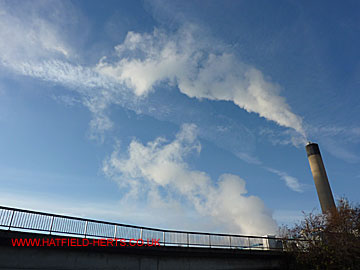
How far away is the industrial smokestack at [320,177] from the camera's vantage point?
53106 mm

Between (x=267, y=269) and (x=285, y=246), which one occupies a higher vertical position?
(x=285, y=246)

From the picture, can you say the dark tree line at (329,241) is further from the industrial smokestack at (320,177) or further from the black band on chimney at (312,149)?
the black band on chimney at (312,149)

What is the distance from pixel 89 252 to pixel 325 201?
48.6 meters

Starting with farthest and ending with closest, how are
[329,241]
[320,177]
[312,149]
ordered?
[312,149] < [320,177] < [329,241]

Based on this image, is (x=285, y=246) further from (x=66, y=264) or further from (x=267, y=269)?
(x=66, y=264)

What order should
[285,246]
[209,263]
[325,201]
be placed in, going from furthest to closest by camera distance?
[325,201] < [285,246] < [209,263]

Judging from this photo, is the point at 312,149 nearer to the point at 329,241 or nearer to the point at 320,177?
the point at 320,177

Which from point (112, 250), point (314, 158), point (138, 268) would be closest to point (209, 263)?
point (138, 268)

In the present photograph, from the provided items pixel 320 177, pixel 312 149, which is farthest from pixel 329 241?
pixel 312 149

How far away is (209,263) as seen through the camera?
26.8 meters

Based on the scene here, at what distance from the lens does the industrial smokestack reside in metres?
53.1

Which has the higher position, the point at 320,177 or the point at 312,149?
the point at 312,149

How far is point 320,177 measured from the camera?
56.2m

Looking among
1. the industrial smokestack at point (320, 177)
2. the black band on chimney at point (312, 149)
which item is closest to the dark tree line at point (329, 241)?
the industrial smokestack at point (320, 177)
